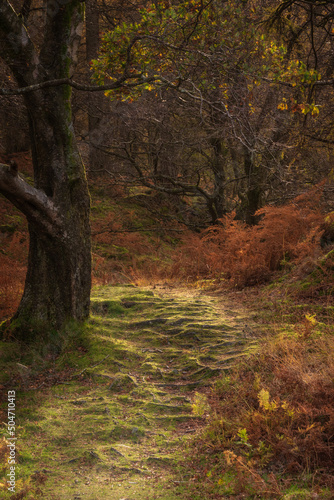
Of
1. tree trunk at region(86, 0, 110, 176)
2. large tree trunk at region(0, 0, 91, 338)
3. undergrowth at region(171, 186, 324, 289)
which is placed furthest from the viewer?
tree trunk at region(86, 0, 110, 176)

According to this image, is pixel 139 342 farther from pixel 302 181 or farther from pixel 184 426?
pixel 302 181

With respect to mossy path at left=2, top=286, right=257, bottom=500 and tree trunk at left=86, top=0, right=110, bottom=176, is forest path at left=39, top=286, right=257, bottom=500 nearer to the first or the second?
mossy path at left=2, top=286, right=257, bottom=500

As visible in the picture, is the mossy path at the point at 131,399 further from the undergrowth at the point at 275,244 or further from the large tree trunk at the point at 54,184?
the undergrowth at the point at 275,244

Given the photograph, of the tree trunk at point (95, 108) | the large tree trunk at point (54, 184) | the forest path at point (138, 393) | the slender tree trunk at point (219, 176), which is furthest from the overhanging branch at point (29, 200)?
the tree trunk at point (95, 108)

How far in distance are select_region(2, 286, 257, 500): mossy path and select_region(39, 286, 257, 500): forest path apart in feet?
0.03

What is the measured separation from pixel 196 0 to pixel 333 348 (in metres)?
5.04

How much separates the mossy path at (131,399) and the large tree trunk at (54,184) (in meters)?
0.74

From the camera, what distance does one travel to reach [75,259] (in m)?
6.28

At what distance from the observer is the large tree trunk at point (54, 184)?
19.7ft

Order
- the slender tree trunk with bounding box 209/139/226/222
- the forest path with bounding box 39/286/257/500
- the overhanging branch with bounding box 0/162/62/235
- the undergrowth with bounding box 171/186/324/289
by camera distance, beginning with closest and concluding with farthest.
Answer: the forest path with bounding box 39/286/257/500
the overhanging branch with bounding box 0/162/62/235
the undergrowth with bounding box 171/186/324/289
the slender tree trunk with bounding box 209/139/226/222

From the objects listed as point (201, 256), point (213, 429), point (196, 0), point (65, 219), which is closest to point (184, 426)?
point (213, 429)

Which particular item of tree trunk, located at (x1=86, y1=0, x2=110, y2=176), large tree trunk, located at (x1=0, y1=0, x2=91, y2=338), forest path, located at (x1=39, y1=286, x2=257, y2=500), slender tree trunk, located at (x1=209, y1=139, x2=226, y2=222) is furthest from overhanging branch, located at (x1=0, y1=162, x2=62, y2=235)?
tree trunk, located at (x1=86, y1=0, x2=110, y2=176)

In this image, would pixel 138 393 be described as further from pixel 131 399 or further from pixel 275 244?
pixel 275 244

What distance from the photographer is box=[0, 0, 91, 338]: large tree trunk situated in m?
6.01
